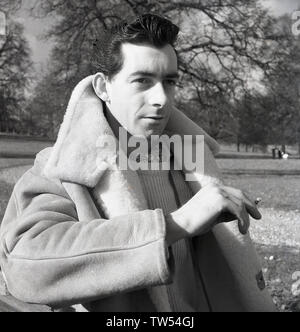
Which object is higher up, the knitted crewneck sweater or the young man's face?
the young man's face

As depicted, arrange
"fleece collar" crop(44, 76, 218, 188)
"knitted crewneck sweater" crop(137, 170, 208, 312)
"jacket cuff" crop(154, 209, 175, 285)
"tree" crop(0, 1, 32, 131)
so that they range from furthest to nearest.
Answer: "tree" crop(0, 1, 32, 131), "knitted crewneck sweater" crop(137, 170, 208, 312), "fleece collar" crop(44, 76, 218, 188), "jacket cuff" crop(154, 209, 175, 285)

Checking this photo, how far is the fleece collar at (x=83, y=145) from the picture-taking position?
127cm

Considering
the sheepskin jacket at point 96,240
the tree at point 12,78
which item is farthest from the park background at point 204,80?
the sheepskin jacket at point 96,240

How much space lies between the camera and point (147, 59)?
51.8 inches

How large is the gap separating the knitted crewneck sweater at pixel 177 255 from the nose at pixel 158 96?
0.81 ft

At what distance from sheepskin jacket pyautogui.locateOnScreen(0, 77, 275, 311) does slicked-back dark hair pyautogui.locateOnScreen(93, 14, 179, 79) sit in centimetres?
11

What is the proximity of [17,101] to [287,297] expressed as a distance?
18.7ft

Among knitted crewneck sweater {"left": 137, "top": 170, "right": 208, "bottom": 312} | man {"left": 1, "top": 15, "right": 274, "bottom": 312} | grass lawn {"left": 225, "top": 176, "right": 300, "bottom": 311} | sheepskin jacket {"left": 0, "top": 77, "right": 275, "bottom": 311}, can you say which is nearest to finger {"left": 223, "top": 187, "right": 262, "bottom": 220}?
man {"left": 1, "top": 15, "right": 274, "bottom": 312}

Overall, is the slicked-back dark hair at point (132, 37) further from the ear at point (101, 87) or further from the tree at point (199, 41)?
the tree at point (199, 41)

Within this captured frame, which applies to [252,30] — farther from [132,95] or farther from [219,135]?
[132,95]

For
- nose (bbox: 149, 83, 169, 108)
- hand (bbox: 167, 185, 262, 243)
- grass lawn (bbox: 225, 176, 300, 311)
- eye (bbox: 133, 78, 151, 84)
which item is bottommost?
grass lawn (bbox: 225, 176, 300, 311)

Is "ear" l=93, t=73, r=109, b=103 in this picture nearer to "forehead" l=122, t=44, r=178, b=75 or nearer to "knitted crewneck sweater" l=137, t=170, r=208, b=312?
"forehead" l=122, t=44, r=178, b=75

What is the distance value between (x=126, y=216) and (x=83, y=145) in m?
0.28

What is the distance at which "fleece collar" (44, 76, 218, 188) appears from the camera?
1.27 metres
